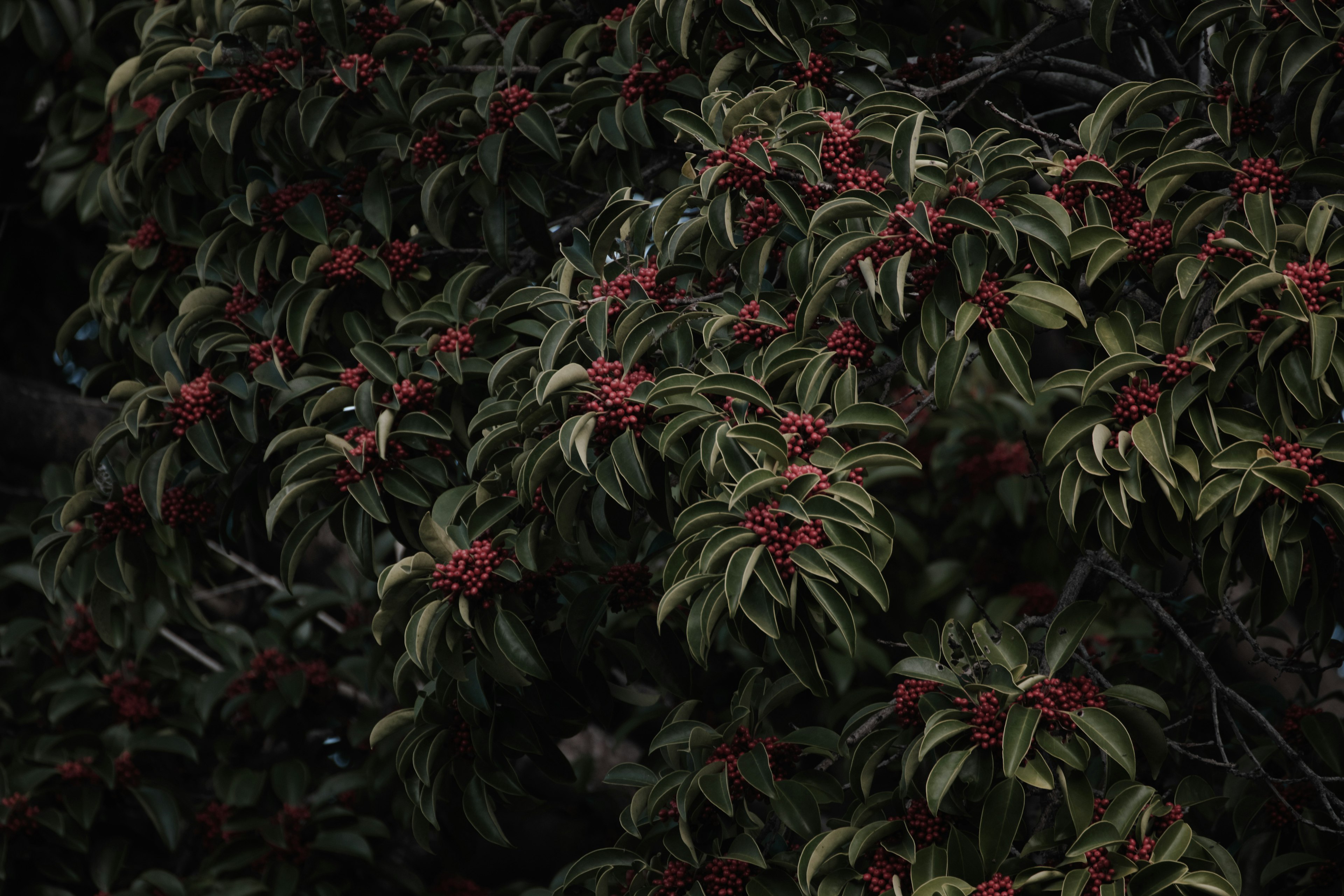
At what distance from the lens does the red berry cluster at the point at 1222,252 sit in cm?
187

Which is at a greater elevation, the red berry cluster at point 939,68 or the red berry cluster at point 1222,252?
the red berry cluster at point 939,68

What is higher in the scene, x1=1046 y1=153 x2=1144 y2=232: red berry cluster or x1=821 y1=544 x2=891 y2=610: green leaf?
x1=1046 y1=153 x2=1144 y2=232: red berry cluster

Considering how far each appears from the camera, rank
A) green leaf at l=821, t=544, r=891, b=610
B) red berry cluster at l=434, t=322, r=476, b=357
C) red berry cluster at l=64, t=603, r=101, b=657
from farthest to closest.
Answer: red berry cluster at l=64, t=603, r=101, b=657
red berry cluster at l=434, t=322, r=476, b=357
green leaf at l=821, t=544, r=891, b=610

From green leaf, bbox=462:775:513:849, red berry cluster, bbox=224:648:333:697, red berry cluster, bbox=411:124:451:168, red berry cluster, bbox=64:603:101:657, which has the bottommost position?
red berry cluster, bbox=224:648:333:697

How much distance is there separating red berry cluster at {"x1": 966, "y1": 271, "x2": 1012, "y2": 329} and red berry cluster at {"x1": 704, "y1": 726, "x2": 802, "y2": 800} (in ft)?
2.72

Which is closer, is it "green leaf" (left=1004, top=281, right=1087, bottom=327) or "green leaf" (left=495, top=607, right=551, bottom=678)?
"green leaf" (left=1004, top=281, right=1087, bottom=327)

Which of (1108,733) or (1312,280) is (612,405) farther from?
(1312,280)

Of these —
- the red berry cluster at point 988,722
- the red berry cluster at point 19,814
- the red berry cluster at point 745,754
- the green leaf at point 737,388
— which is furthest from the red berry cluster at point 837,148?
the red berry cluster at point 19,814

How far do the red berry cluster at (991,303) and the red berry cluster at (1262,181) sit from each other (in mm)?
467

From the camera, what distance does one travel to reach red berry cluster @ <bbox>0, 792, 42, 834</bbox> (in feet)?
10.5

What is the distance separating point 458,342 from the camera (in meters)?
2.39

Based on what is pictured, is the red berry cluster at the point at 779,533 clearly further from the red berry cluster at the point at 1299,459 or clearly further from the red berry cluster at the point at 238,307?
the red berry cluster at the point at 238,307

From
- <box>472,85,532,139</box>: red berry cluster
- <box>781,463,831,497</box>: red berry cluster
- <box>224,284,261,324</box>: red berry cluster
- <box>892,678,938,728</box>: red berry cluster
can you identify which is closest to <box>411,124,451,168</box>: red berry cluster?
<box>472,85,532,139</box>: red berry cluster

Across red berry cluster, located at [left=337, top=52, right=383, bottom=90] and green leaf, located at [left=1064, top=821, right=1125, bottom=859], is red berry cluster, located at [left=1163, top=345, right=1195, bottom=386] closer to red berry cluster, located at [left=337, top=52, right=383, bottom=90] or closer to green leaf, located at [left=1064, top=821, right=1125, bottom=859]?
green leaf, located at [left=1064, top=821, right=1125, bottom=859]
